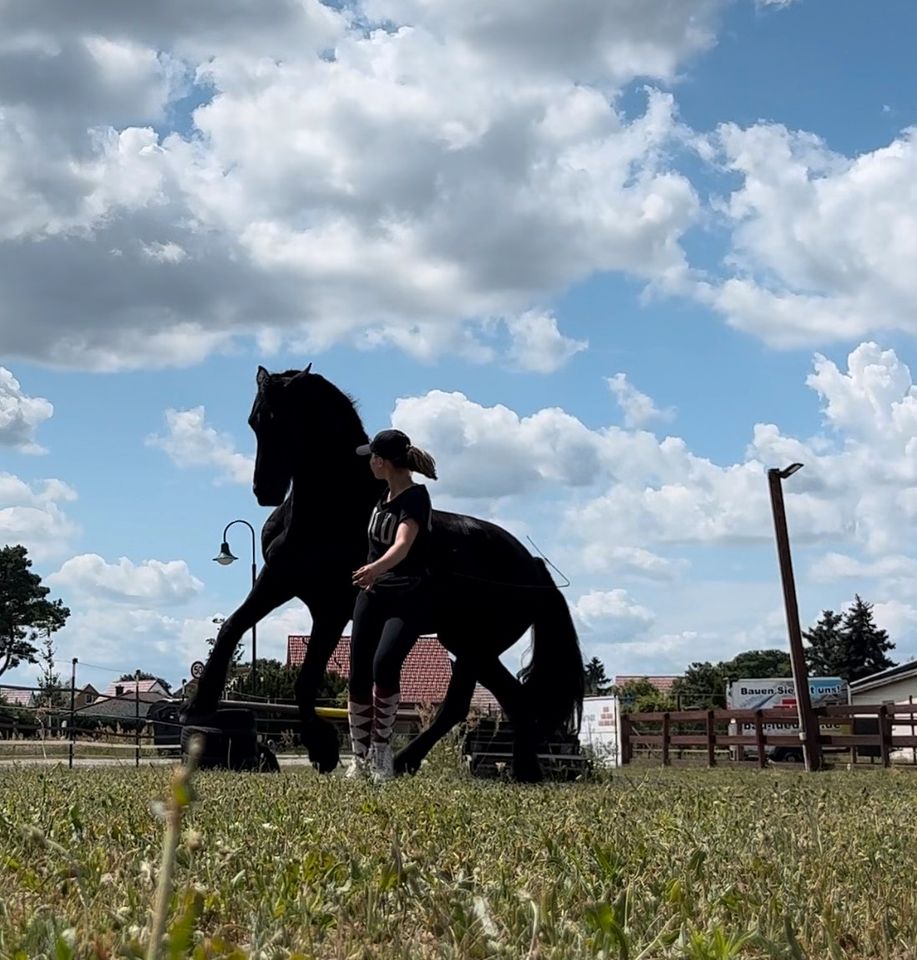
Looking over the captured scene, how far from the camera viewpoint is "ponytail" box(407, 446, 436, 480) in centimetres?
734

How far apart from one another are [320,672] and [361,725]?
1.05 metres

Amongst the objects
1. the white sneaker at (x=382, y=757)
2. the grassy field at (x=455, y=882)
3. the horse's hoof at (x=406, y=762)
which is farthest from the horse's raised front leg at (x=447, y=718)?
the grassy field at (x=455, y=882)

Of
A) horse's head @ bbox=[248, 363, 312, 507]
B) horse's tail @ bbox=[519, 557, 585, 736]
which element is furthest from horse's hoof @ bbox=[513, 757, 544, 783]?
horse's head @ bbox=[248, 363, 312, 507]

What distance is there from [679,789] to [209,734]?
340 centimetres

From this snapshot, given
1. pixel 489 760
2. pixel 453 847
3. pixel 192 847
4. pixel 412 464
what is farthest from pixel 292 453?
pixel 192 847

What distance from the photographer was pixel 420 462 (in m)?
7.36

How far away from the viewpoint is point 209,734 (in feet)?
27.5

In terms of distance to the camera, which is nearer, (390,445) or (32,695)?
(390,445)

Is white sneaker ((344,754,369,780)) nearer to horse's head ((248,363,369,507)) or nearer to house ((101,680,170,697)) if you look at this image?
horse's head ((248,363,369,507))

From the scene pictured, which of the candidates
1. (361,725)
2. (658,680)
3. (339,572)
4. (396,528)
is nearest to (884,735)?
(339,572)

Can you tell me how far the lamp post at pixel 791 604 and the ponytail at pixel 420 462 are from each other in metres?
15.9

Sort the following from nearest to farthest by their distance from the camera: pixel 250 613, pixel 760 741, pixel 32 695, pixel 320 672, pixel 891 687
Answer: pixel 250 613
pixel 320 672
pixel 760 741
pixel 32 695
pixel 891 687

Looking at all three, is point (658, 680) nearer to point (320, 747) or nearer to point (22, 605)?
point (22, 605)

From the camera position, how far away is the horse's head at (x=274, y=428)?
26.1ft
